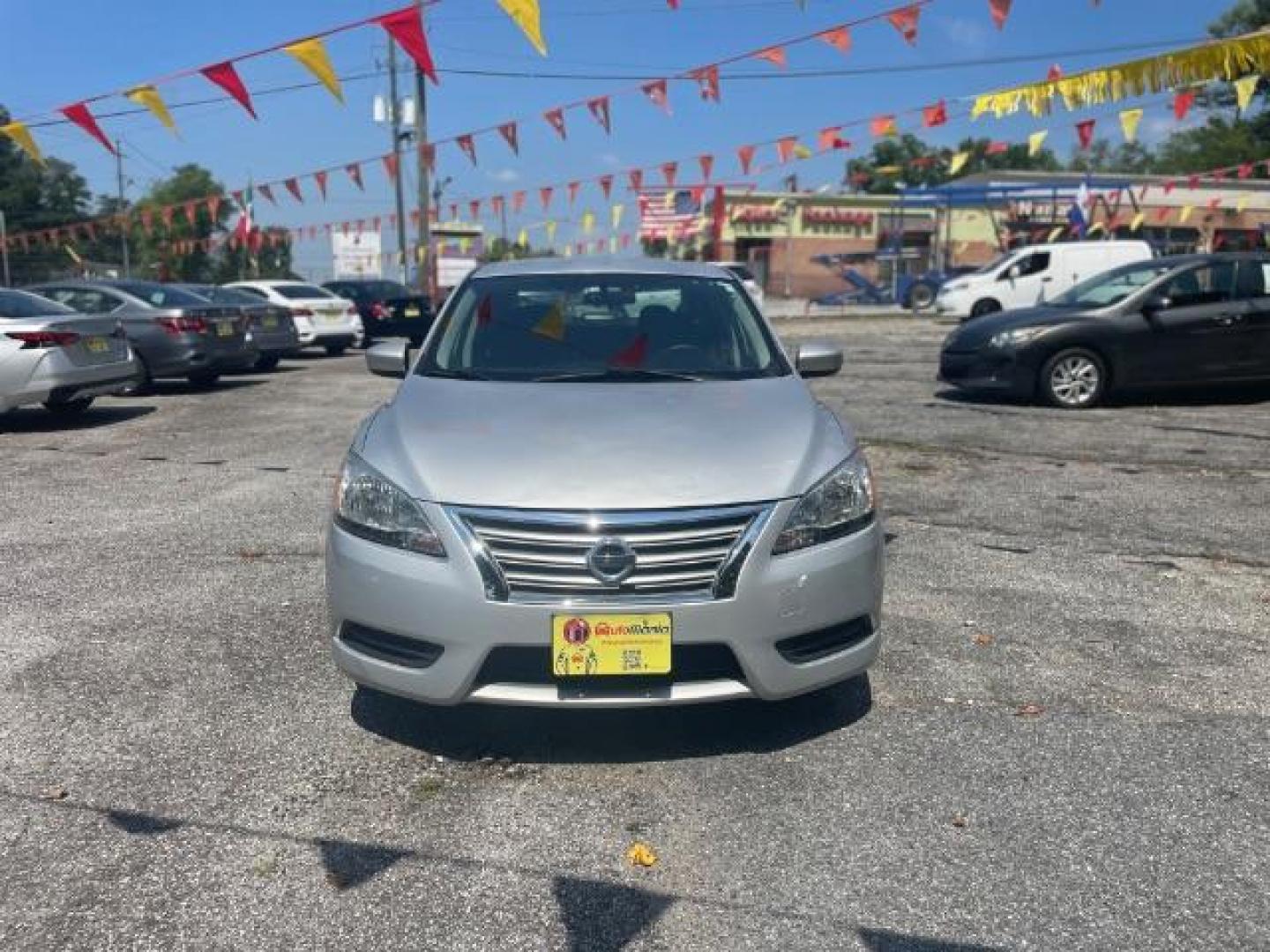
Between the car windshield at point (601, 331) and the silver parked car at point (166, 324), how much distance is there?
31.2 ft

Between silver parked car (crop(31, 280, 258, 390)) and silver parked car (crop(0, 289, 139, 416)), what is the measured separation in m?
2.38

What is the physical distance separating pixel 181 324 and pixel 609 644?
1175cm

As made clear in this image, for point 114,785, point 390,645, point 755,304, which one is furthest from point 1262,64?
point 114,785

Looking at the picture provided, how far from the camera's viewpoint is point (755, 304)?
5016mm

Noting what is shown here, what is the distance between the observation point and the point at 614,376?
168 inches

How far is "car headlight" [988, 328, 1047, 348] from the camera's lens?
35.1 ft

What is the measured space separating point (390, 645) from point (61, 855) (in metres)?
1.02

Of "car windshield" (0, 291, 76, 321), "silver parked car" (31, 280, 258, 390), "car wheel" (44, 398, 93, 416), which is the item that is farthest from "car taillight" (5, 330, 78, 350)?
"silver parked car" (31, 280, 258, 390)

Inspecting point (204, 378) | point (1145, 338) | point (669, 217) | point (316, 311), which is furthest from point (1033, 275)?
point (669, 217)

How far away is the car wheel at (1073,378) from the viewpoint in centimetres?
1077

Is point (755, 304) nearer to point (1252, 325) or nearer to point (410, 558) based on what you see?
point (410, 558)

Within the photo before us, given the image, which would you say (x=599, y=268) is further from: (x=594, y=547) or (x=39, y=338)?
(x=39, y=338)

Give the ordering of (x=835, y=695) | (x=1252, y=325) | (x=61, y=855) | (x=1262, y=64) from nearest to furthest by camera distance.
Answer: (x=61, y=855), (x=835, y=695), (x=1262, y=64), (x=1252, y=325)

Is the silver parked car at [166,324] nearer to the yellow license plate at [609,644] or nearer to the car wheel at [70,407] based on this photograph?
the car wheel at [70,407]
